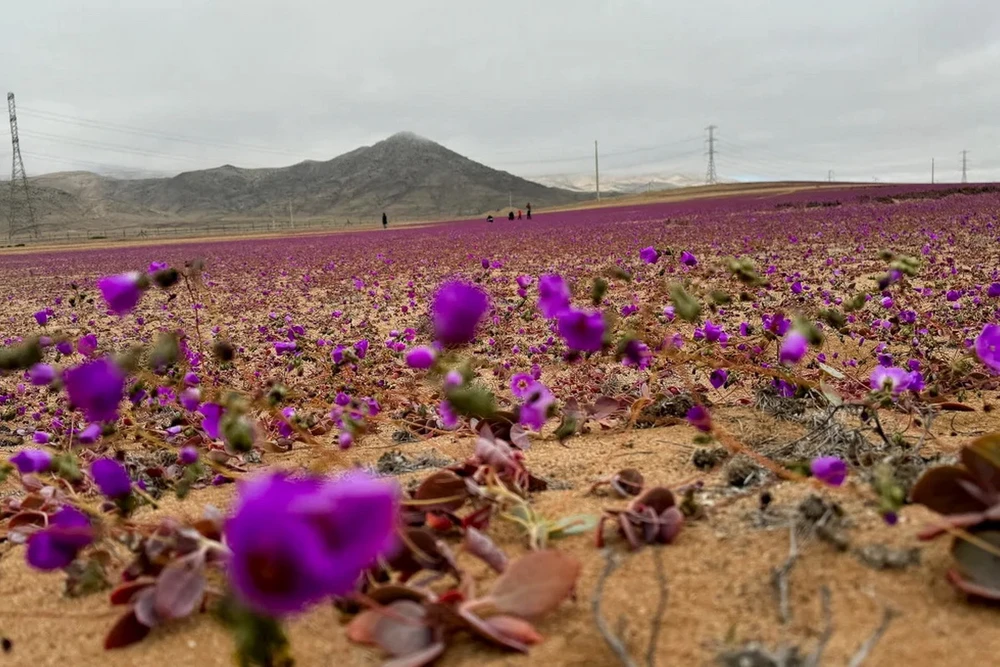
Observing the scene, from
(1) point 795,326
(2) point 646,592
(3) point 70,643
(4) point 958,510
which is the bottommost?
(3) point 70,643

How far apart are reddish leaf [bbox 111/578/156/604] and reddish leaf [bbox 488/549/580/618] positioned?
2.31 feet

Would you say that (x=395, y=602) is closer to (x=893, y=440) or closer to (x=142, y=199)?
(x=893, y=440)

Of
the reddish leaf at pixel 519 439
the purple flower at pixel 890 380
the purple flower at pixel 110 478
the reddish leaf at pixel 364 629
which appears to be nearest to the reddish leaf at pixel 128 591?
the purple flower at pixel 110 478

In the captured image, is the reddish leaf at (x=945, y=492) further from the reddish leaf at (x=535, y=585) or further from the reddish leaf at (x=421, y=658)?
the reddish leaf at (x=421, y=658)

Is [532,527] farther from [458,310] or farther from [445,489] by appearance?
[458,310]

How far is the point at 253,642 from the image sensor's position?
2.80ft

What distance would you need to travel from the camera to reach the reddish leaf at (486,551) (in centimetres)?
139

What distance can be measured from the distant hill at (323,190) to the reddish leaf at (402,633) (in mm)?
110899

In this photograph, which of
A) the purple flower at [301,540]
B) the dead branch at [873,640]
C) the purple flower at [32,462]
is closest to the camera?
the purple flower at [301,540]

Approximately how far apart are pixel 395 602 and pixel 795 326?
3.21 ft

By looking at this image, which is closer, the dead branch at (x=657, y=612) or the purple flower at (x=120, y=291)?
the dead branch at (x=657, y=612)

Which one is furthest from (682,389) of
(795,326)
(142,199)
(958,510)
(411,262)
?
(142,199)

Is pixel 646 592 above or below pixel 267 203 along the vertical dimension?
below

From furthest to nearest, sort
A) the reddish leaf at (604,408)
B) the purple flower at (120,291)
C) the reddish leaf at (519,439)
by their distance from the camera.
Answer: the reddish leaf at (604,408), the reddish leaf at (519,439), the purple flower at (120,291)
